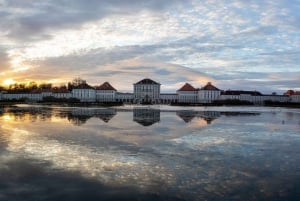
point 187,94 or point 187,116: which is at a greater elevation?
point 187,94

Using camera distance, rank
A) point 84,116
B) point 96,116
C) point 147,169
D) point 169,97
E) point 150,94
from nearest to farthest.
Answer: point 147,169 < point 84,116 < point 96,116 < point 150,94 < point 169,97

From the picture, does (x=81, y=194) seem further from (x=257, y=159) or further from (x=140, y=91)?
(x=140, y=91)

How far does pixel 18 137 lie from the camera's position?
1834 cm

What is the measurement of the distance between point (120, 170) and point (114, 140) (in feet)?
21.5

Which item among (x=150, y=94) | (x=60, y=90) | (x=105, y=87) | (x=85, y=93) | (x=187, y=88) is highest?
(x=105, y=87)

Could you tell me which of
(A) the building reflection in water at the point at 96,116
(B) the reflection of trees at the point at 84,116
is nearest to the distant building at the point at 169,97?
(A) the building reflection in water at the point at 96,116

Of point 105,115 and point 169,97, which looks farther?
point 169,97

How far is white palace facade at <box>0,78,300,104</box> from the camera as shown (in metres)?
131

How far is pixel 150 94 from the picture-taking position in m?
130

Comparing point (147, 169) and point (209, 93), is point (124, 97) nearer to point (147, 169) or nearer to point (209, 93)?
point (209, 93)

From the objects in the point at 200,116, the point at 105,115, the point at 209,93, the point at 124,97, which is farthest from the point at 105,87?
the point at 200,116

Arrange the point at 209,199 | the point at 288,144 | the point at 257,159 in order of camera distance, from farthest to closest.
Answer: the point at 288,144 < the point at 257,159 < the point at 209,199

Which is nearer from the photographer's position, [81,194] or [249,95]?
[81,194]

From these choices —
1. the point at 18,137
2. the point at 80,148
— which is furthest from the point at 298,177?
the point at 18,137
